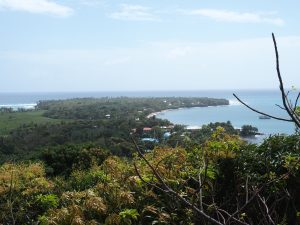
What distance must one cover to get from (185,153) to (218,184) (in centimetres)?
46

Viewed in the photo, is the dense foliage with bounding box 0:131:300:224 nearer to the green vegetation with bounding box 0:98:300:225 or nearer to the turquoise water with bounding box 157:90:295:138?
the green vegetation with bounding box 0:98:300:225

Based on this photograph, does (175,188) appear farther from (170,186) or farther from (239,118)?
(239,118)

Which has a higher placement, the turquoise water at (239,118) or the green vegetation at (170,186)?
the green vegetation at (170,186)

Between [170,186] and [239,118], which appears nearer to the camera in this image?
[170,186]

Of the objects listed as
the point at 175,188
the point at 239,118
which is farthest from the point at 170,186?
the point at 239,118

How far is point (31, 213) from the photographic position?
435cm

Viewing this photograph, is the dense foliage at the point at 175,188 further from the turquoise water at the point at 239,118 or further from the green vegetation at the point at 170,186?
the turquoise water at the point at 239,118

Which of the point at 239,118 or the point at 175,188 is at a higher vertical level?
the point at 175,188

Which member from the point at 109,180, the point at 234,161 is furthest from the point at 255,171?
the point at 109,180

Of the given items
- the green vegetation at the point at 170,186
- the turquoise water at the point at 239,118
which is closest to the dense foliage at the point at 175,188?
the green vegetation at the point at 170,186

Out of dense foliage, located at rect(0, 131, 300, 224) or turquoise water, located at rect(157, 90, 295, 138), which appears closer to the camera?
dense foliage, located at rect(0, 131, 300, 224)

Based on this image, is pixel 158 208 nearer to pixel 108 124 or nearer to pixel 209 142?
pixel 209 142

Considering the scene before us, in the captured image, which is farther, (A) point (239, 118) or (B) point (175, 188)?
(A) point (239, 118)

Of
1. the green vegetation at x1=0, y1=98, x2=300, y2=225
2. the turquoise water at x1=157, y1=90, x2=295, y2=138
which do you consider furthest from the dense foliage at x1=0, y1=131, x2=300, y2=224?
the turquoise water at x1=157, y1=90, x2=295, y2=138
